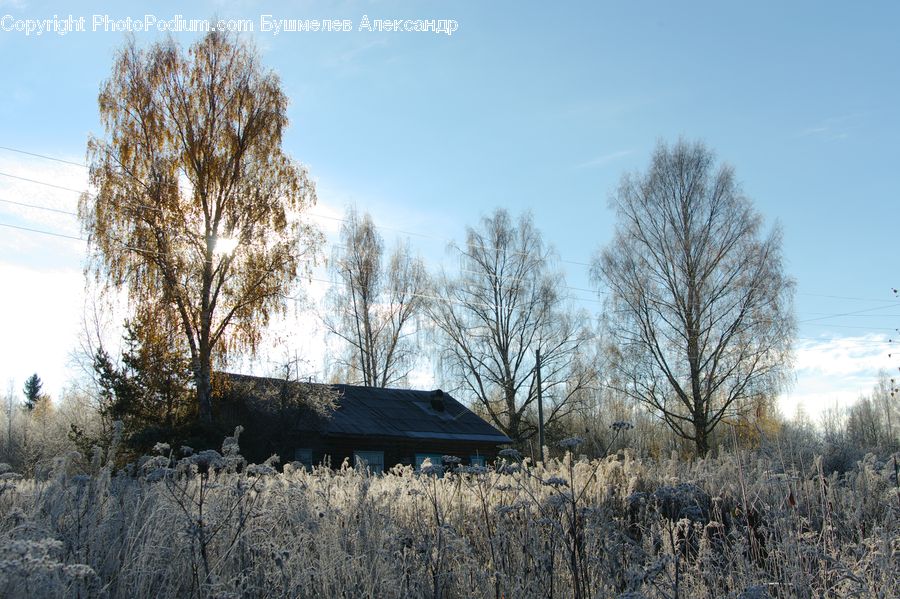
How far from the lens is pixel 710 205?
24.8 metres

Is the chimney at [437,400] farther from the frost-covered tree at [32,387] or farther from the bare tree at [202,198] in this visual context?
the frost-covered tree at [32,387]

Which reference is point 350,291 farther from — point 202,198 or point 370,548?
point 370,548

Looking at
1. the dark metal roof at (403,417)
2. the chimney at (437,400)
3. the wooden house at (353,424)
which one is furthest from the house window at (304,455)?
the chimney at (437,400)

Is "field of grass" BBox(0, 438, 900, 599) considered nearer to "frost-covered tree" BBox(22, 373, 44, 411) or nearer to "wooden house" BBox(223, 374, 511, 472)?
"wooden house" BBox(223, 374, 511, 472)

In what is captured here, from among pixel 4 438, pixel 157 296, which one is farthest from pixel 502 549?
pixel 4 438

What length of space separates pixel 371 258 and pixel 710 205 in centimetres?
1457

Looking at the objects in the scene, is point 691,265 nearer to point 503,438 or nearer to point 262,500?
point 503,438

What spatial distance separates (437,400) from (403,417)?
2.80 meters

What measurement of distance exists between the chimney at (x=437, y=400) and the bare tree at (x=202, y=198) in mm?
9753

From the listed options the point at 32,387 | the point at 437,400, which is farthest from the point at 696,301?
the point at 32,387

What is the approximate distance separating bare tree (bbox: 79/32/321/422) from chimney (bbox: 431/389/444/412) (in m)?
9.75

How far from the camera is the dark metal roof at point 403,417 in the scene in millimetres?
22719

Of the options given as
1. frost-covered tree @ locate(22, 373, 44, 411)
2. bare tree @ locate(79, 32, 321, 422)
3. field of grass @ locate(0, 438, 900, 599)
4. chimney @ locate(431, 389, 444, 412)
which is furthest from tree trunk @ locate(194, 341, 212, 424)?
frost-covered tree @ locate(22, 373, 44, 411)

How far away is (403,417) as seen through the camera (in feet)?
83.3
